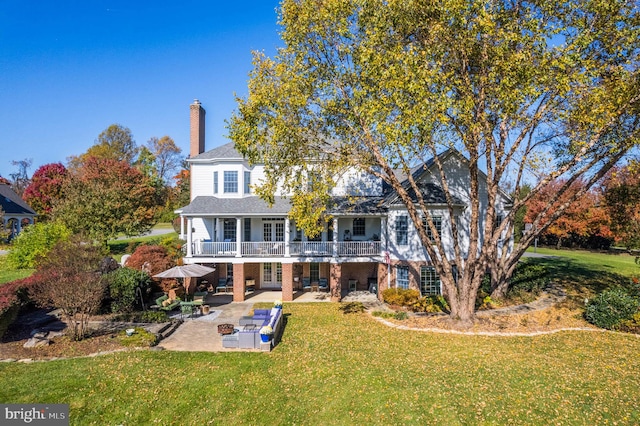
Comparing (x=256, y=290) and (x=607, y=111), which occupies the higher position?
(x=607, y=111)

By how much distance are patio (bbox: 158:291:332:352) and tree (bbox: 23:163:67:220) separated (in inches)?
1442

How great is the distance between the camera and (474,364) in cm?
1156

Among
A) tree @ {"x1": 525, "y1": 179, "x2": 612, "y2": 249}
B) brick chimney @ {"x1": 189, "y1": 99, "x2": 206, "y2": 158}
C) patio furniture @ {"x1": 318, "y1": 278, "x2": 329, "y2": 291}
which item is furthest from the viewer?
tree @ {"x1": 525, "y1": 179, "x2": 612, "y2": 249}

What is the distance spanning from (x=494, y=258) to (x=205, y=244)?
1782 cm

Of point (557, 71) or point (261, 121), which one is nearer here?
point (557, 71)

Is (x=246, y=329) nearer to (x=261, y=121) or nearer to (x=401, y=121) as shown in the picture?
(x=261, y=121)

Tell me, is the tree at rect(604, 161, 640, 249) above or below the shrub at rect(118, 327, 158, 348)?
above

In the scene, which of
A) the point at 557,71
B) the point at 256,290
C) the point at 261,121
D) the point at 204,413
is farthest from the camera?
the point at 256,290

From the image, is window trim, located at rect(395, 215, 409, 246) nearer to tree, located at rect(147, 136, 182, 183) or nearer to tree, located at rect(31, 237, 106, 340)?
tree, located at rect(31, 237, 106, 340)

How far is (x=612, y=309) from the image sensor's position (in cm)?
1573

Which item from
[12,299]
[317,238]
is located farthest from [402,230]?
[12,299]

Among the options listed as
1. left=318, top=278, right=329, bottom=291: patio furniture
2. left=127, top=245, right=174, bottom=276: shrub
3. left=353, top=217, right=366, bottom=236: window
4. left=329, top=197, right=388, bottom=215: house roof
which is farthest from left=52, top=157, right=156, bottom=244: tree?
left=353, top=217, right=366, bottom=236: window

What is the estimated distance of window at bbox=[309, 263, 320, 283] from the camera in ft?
78.9

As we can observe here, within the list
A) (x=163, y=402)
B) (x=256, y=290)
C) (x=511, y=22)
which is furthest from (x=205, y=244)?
(x=511, y=22)
